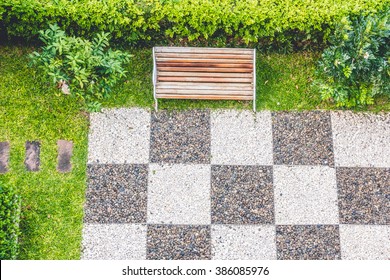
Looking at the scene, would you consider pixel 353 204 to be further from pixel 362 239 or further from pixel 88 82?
pixel 88 82

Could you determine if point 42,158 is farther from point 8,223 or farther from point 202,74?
point 202,74

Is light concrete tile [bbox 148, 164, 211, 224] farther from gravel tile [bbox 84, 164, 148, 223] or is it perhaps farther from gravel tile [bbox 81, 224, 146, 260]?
gravel tile [bbox 81, 224, 146, 260]

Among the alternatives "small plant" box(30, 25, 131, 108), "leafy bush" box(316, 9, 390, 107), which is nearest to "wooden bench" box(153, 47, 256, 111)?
"small plant" box(30, 25, 131, 108)

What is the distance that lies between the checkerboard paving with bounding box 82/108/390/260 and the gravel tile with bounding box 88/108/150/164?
0.04 feet

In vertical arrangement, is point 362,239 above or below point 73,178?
below

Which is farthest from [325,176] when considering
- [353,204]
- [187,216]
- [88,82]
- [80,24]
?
[80,24]

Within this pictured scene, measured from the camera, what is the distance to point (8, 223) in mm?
4836

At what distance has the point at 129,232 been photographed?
5.34 meters

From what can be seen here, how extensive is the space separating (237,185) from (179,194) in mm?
693

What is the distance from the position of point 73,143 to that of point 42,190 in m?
0.65

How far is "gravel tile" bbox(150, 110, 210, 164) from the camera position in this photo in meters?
5.49

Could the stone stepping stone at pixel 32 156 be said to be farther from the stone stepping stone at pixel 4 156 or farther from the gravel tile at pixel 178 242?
the gravel tile at pixel 178 242

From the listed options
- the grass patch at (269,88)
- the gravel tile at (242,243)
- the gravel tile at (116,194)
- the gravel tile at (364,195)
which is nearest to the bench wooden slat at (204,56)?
the grass patch at (269,88)

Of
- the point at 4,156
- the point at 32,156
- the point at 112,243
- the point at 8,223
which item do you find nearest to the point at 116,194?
the point at 112,243
